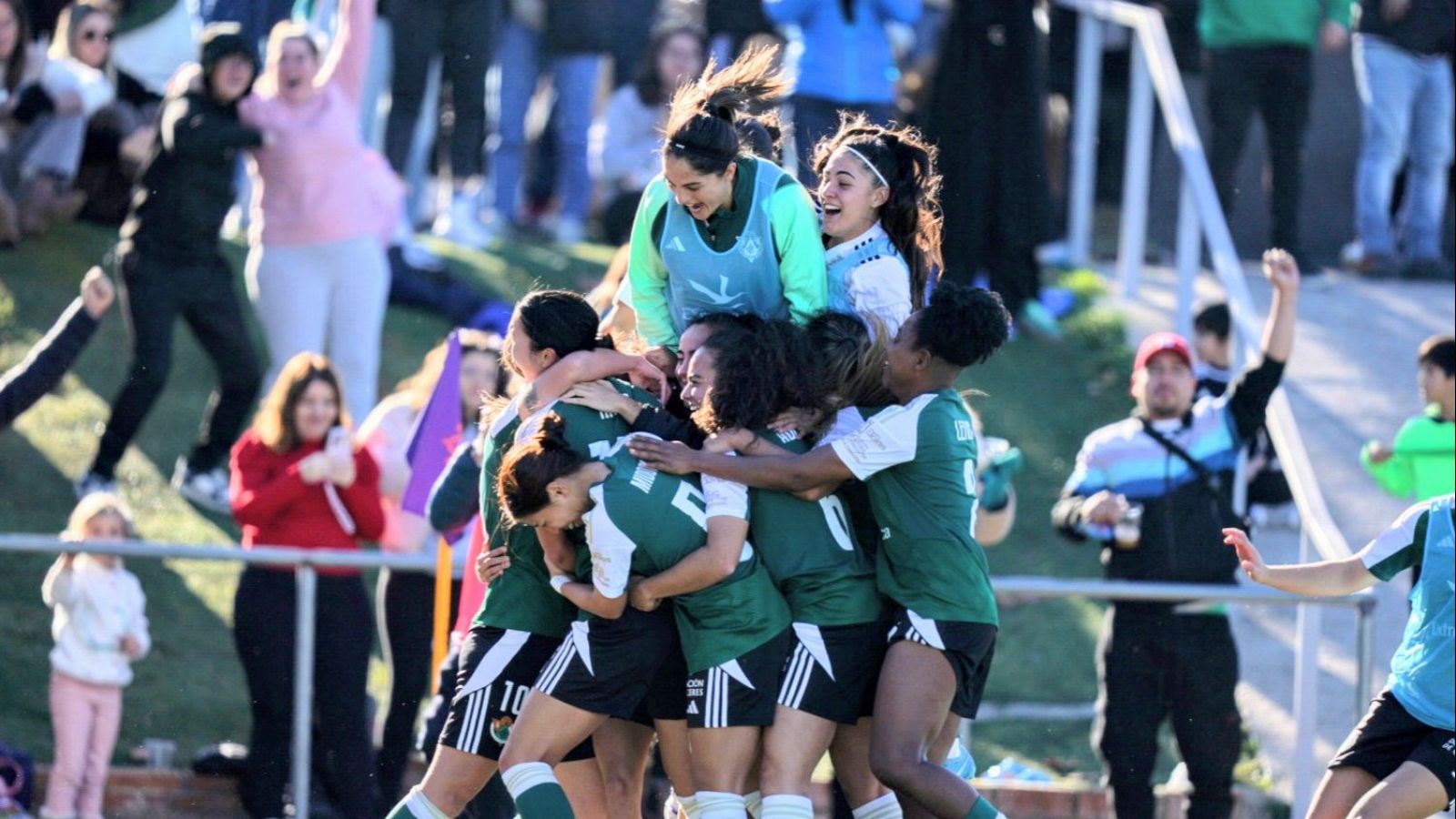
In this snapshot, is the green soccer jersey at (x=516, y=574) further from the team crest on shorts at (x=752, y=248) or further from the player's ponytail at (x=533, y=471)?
the team crest on shorts at (x=752, y=248)

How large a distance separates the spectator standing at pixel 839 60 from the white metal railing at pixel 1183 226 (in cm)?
136

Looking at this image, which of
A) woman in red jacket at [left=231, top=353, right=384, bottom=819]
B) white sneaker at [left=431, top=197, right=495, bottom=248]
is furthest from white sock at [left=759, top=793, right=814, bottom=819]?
white sneaker at [left=431, top=197, right=495, bottom=248]

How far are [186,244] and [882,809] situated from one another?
4.90m

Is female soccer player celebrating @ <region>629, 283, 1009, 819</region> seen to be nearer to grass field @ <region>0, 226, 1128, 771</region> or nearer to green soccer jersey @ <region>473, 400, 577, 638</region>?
green soccer jersey @ <region>473, 400, 577, 638</region>

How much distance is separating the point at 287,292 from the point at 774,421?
14.7 feet

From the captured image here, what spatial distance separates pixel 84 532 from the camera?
795 cm

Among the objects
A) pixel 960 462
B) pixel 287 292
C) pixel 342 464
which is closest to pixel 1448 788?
pixel 960 462

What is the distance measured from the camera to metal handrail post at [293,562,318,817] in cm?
745

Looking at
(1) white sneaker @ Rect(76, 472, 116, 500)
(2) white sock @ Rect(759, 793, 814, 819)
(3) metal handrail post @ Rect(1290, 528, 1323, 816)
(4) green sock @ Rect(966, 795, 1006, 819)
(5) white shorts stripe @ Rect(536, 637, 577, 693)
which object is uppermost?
(5) white shorts stripe @ Rect(536, 637, 577, 693)

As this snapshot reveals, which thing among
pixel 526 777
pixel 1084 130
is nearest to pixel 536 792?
pixel 526 777

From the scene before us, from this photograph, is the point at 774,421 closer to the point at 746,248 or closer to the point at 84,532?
the point at 746,248

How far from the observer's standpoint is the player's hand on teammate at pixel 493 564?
6.07 metres

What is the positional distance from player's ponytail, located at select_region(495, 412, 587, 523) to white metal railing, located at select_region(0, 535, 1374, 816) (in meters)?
1.89

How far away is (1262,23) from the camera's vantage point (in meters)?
11.6
